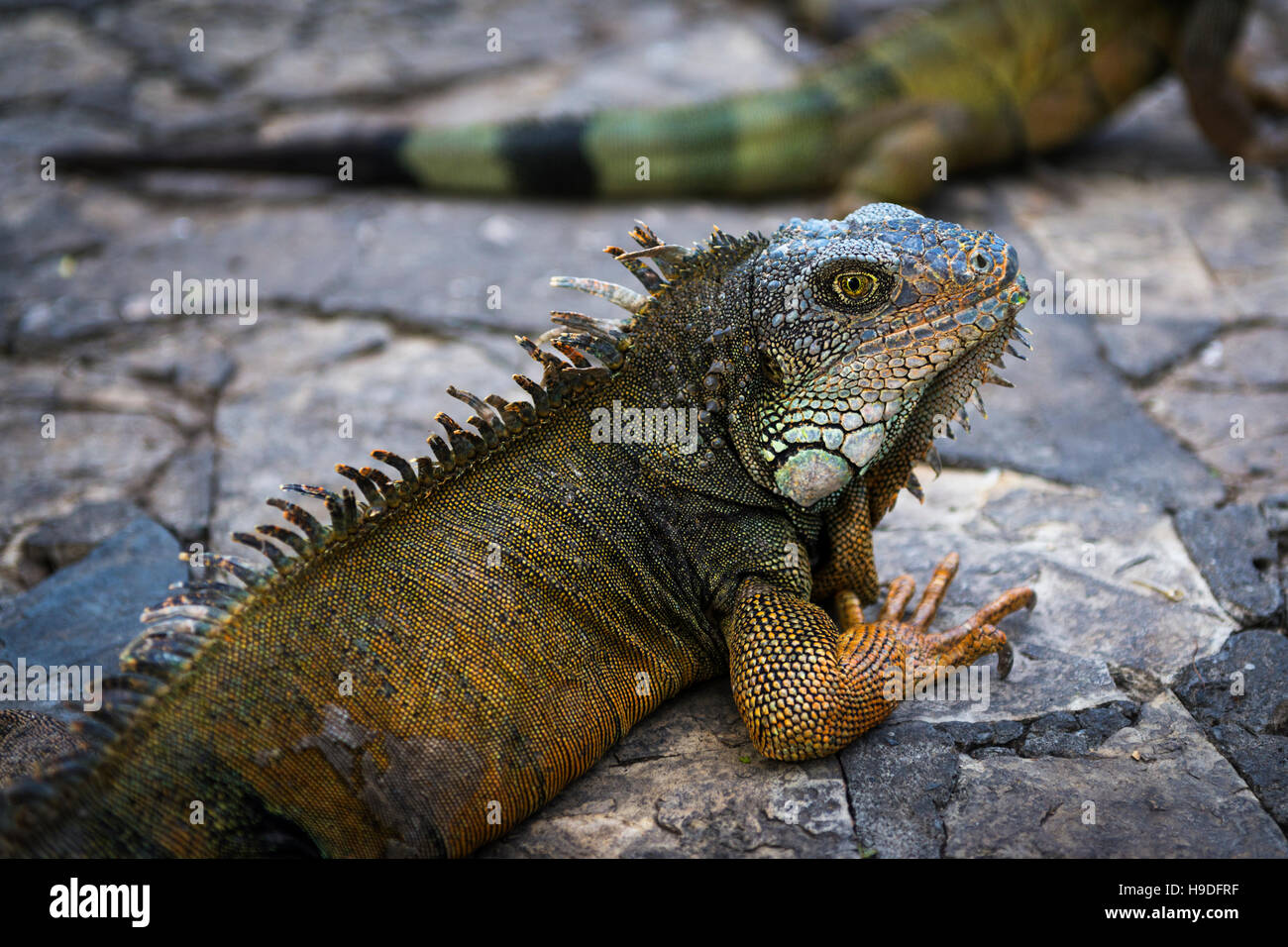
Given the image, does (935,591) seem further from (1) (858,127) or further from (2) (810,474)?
(1) (858,127)

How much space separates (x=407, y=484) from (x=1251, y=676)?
3.05 meters

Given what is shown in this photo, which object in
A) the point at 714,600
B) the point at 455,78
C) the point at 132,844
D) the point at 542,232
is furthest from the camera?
the point at 455,78

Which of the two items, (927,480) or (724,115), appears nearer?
(927,480)

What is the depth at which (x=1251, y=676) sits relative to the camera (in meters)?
3.95

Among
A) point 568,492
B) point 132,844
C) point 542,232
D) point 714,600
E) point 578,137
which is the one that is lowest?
point 132,844

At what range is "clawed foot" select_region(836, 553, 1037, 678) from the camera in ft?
12.7

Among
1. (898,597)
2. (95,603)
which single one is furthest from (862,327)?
(95,603)

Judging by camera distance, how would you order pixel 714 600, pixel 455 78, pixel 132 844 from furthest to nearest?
pixel 455 78 < pixel 714 600 < pixel 132 844

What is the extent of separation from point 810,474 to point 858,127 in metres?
5.24

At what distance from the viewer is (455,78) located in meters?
Result: 9.95

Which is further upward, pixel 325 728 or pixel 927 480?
pixel 927 480

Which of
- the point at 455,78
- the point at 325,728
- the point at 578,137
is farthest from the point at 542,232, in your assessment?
the point at 325,728
